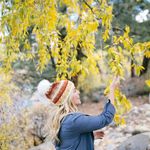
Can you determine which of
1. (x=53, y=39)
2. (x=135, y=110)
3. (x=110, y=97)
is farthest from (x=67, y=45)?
(x=135, y=110)

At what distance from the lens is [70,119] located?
2938mm

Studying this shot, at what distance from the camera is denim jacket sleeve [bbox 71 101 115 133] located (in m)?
2.88

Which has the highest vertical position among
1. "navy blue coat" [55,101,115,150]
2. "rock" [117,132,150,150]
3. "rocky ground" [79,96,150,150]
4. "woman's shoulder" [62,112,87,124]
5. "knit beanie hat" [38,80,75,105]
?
"knit beanie hat" [38,80,75,105]

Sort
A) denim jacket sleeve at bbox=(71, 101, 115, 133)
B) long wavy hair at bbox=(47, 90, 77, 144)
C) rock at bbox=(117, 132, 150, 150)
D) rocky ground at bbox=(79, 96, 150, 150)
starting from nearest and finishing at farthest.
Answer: denim jacket sleeve at bbox=(71, 101, 115, 133), long wavy hair at bbox=(47, 90, 77, 144), rock at bbox=(117, 132, 150, 150), rocky ground at bbox=(79, 96, 150, 150)

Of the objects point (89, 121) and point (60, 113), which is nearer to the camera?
point (89, 121)

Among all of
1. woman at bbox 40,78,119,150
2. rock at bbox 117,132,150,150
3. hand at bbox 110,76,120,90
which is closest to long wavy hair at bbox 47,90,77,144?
woman at bbox 40,78,119,150

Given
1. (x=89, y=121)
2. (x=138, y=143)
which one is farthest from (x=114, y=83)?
(x=138, y=143)

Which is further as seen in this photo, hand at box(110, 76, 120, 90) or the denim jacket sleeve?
hand at box(110, 76, 120, 90)

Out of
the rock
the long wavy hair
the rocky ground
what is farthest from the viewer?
the rocky ground

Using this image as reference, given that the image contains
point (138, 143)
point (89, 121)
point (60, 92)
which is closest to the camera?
point (89, 121)

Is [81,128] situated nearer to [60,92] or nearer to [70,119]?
[70,119]

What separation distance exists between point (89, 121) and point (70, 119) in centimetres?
14

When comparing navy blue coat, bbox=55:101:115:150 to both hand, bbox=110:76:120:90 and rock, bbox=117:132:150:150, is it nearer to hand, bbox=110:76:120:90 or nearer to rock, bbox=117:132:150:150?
hand, bbox=110:76:120:90

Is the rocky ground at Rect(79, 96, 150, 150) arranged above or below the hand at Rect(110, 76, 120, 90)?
below
